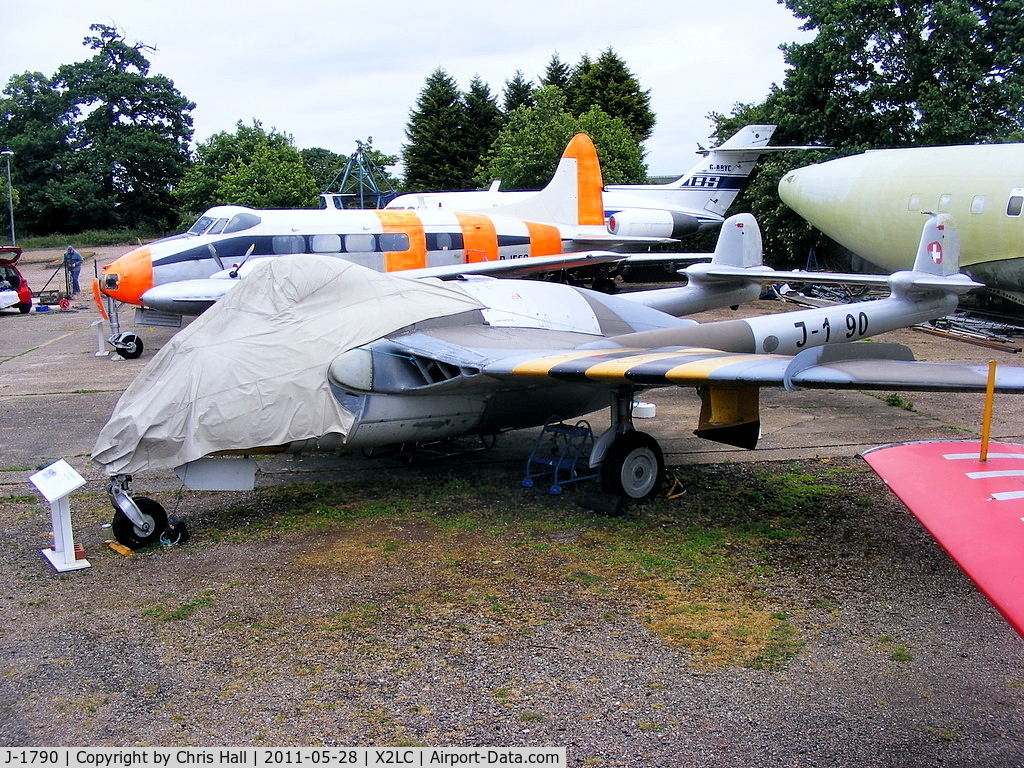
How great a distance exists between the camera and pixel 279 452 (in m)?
7.34

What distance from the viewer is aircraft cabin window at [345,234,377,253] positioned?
17.8 m

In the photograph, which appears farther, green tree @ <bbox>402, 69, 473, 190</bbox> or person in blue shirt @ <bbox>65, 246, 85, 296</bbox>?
green tree @ <bbox>402, 69, 473, 190</bbox>

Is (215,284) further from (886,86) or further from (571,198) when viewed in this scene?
(886,86)

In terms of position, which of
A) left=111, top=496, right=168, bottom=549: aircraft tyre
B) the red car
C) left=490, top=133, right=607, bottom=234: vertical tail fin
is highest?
left=490, top=133, right=607, bottom=234: vertical tail fin

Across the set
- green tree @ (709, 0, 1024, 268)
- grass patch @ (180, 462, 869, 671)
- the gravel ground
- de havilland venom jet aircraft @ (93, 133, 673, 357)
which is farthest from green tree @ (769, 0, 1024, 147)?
Result: the gravel ground

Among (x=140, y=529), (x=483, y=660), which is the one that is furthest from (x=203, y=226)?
(x=483, y=660)

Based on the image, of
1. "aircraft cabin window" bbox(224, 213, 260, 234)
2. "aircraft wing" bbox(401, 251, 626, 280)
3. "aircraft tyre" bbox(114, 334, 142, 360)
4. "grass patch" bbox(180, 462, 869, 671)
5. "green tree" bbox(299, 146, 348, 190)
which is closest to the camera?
"grass patch" bbox(180, 462, 869, 671)

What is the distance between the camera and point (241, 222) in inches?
681

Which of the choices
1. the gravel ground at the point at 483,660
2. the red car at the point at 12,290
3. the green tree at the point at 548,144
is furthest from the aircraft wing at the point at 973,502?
the green tree at the point at 548,144

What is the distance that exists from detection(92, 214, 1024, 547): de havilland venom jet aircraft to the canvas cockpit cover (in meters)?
0.01

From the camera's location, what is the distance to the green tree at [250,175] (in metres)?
36.6

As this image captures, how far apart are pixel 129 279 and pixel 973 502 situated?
15673 millimetres

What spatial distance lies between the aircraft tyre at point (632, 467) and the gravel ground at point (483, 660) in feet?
2.80

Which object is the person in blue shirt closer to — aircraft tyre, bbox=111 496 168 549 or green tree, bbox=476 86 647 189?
green tree, bbox=476 86 647 189
